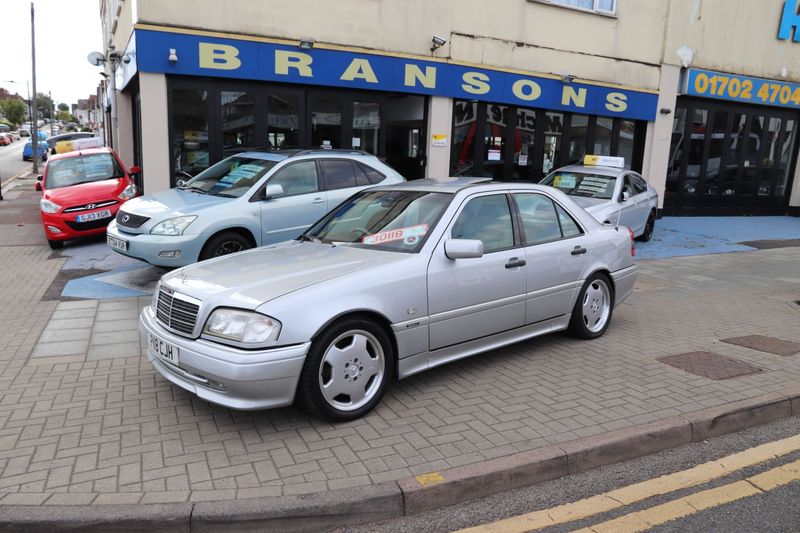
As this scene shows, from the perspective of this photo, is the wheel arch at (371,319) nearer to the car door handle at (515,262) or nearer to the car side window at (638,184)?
the car door handle at (515,262)

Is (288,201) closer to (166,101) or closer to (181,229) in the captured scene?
(181,229)

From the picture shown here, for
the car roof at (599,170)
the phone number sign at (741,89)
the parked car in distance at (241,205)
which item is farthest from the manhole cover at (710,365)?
the phone number sign at (741,89)

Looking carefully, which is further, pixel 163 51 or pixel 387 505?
pixel 163 51

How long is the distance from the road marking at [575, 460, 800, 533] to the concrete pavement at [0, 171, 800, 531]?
0.49 metres

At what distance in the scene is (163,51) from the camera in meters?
10.2

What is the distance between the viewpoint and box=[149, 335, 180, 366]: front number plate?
3.93 meters

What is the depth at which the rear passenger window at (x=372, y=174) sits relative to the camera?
8.77m

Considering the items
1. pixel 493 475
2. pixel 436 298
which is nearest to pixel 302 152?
pixel 436 298

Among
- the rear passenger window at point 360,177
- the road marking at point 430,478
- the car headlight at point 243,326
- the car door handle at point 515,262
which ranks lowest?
the road marking at point 430,478

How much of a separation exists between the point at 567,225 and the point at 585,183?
6.16 metres

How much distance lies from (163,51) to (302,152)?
3782mm

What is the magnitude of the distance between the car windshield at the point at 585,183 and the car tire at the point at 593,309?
545 cm

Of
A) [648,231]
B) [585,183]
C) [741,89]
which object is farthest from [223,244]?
[741,89]

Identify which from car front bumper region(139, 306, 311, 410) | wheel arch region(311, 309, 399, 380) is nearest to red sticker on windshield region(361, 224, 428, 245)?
wheel arch region(311, 309, 399, 380)
